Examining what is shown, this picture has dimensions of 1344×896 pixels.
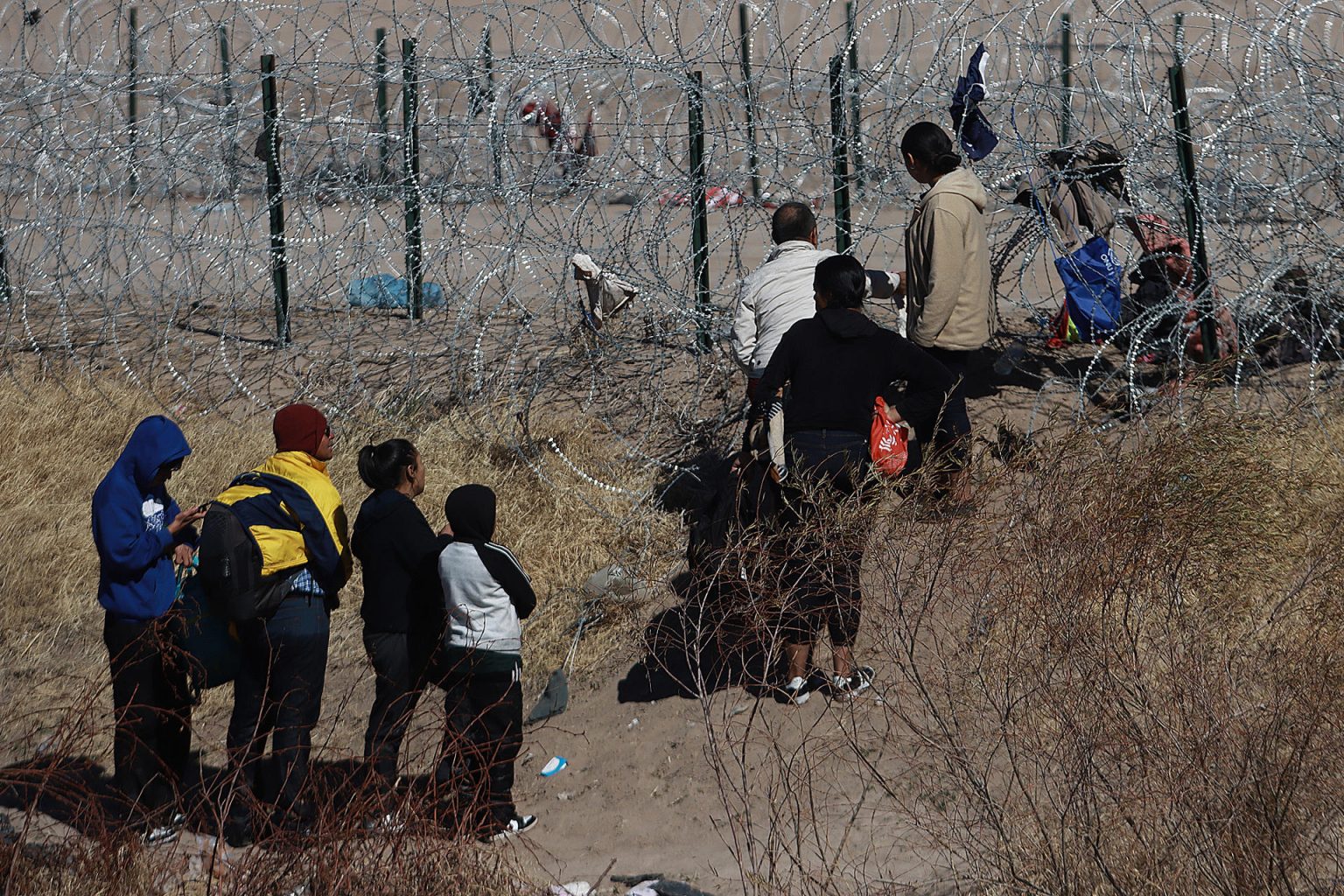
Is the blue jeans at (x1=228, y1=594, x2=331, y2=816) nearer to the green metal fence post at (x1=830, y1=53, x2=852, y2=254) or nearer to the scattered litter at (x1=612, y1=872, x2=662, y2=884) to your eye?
the scattered litter at (x1=612, y1=872, x2=662, y2=884)

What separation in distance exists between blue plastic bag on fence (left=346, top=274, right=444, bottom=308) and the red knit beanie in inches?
132

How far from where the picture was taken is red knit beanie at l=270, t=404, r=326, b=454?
455 centimetres

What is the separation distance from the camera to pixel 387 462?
459cm

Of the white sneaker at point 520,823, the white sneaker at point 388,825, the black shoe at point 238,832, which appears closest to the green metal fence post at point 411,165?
the black shoe at point 238,832

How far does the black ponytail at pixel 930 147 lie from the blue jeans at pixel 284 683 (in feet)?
8.73

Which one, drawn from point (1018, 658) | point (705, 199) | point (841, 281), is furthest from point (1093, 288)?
point (1018, 658)

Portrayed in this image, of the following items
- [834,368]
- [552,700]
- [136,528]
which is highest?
[834,368]

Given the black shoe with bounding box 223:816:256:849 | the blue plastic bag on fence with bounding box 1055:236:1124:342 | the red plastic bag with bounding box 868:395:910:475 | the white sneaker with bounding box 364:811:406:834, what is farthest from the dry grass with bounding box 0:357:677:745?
the blue plastic bag on fence with bounding box 1055:236:1124:342

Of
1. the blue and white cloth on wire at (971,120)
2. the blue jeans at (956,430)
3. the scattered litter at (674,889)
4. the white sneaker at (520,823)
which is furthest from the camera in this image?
the blue and white cloth on wire at (971,120)

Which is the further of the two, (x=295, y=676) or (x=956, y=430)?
(x=956, y=430)

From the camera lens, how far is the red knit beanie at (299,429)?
4.55m

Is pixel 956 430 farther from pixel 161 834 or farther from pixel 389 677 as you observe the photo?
pixel 161 834

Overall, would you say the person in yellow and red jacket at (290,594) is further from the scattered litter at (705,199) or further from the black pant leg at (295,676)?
the scattered litter at (705,199)

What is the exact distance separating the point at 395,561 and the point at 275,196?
3851mm
